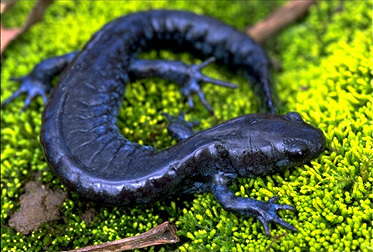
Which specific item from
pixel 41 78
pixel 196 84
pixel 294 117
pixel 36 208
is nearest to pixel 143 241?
pixel 36 208

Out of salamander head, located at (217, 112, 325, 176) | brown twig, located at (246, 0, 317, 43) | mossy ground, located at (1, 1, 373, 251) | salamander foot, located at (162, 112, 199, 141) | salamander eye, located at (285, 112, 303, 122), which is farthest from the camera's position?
brown twig, located at (246, 0, 317, 43)

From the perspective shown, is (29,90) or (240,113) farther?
(29,90)

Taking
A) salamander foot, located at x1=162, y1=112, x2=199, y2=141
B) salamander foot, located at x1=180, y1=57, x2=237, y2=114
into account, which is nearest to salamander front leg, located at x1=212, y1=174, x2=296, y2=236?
salamander foot, located at x1=162, y1=112, x2=199, y2=141

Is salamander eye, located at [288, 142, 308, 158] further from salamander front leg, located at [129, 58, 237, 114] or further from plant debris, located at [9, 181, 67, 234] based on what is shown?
plant debris, located at [9, 181, 67, 234]

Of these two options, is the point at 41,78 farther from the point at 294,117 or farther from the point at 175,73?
the point at 294,117

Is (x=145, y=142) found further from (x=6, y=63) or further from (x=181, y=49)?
(x=6, y=63)

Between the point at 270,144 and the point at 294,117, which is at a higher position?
the point at 294,117
